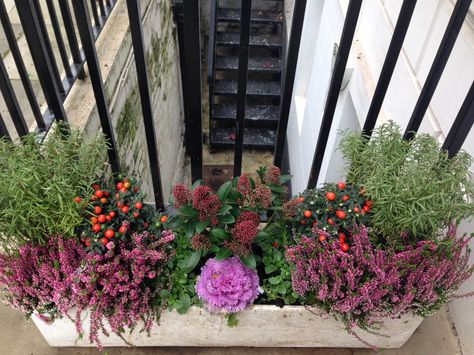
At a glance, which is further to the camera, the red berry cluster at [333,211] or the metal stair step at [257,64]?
the metal stair step at [257,64]

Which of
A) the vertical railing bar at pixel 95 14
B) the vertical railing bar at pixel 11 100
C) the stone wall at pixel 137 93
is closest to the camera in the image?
the vertical railing bar at pixel 11 100

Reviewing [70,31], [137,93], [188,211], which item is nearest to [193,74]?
[188,211]

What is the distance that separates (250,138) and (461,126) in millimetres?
6050

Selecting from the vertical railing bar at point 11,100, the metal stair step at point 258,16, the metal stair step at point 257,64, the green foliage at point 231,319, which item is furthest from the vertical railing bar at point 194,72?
the metal stair step at point 258,16

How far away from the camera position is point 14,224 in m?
1.50

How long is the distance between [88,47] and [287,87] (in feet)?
2.26

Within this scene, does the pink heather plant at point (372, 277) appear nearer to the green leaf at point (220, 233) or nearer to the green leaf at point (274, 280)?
the green leaf at point (274, 280)

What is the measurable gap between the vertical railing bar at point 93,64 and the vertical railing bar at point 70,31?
46.2 inches

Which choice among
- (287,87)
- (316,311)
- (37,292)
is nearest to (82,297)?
(37,292)

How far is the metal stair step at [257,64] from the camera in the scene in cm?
751

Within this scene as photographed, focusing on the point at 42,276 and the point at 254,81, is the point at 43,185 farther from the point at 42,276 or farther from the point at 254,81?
the point at 254,81

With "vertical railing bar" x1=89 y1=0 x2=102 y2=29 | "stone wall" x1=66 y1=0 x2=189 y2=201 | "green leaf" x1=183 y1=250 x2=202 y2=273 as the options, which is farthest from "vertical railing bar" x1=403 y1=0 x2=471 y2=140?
"vertical railing bar" x1=89 y1=0 x2=102 y2=29

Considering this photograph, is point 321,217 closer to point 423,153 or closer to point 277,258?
point 277,258

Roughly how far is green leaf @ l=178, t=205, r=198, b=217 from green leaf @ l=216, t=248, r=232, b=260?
0.50ft
